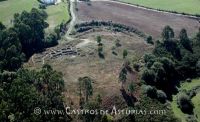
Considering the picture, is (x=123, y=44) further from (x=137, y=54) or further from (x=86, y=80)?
(x=86, y=80)

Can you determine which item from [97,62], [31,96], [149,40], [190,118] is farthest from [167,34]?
[31,96]

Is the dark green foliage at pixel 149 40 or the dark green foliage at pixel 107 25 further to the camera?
the dark green foliage at pixel 107 25

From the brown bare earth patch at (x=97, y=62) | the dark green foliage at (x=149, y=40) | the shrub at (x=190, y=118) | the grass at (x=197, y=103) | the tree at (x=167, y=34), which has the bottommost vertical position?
the shrub at (x=190, y=118)

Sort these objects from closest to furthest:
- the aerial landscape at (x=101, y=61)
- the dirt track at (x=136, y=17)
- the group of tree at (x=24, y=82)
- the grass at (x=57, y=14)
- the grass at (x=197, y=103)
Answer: the group of tree at (x=24, y=82) → the aerial landscape at (x=101, y=61) → the grass at (x=197, y=103) → the dirt track at (x=136, y=17) → the grass at (x=57, y=14)

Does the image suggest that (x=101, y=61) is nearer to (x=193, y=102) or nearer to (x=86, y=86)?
(x=86, y=86)

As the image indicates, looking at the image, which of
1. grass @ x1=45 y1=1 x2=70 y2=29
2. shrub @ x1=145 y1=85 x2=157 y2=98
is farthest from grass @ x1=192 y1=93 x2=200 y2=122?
grass @ x1=45 y1=1 x2=70 y2=29

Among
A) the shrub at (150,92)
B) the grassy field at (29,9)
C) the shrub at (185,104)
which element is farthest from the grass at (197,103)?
the grassy field at (29,9)

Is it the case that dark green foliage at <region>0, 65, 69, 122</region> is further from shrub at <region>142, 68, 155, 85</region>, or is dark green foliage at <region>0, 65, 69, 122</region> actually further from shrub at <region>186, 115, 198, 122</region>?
shrub at <region>186, 115, 198, 122</region>

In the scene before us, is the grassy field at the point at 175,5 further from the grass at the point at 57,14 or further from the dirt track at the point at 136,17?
the grass at the point at 57,14
